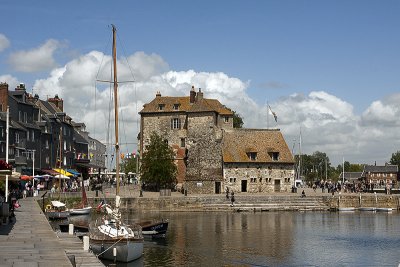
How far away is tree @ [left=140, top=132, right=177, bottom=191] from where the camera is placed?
87.9 metres

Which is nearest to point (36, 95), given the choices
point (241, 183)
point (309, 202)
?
point (241, 183)

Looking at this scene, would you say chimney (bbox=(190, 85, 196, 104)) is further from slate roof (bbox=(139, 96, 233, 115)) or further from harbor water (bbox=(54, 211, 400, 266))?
harbor water (bbox=(54, 211, 400, 266))

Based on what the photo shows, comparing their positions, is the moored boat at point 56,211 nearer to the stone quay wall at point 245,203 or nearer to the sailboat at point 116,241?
the stone quay wall at point 245,203

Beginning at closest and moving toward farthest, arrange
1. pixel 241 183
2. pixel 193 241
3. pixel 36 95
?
pixel 193 241
pixel 241 183
pixel 36 95

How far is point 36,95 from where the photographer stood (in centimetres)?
10650

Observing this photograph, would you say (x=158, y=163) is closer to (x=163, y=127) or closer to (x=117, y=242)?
(x=163, y=127)

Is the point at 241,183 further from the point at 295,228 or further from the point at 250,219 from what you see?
the point at 295,228

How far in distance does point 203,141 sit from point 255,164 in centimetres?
840

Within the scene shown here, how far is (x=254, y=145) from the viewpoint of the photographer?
9375 cm

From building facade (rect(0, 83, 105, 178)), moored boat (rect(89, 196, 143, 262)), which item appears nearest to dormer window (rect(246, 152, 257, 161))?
building facade (rect(0, 83, 105, 178))

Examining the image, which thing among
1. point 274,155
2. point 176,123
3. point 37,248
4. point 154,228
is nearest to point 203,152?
point 176,123

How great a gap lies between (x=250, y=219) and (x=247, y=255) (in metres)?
28.1

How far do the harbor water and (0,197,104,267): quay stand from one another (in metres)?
5.22

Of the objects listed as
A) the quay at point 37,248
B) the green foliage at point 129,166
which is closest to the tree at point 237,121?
the green foliage at point 129,166
